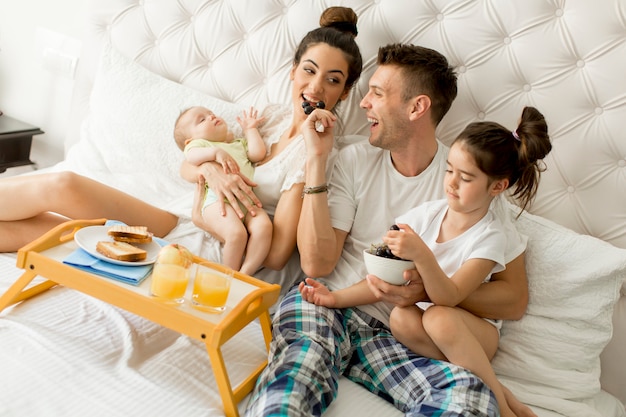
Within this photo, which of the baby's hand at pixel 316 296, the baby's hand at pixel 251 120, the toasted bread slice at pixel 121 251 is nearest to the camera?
the toasted bread slice at pixel 121 251

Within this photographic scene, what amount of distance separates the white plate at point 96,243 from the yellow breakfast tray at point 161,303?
39 millimetres

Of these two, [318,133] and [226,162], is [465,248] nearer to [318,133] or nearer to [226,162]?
[318,133]

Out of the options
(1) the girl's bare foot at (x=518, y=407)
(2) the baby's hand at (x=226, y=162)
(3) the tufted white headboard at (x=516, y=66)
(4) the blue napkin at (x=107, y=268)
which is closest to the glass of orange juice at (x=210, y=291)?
(4) the blue napkin at (x=107, y=268)

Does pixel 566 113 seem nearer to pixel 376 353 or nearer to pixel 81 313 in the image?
pixel 376 353

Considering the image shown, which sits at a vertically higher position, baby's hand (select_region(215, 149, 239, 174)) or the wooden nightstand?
baby's hand (select_region(215, 149, 239, 174))

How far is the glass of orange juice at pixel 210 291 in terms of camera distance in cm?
141

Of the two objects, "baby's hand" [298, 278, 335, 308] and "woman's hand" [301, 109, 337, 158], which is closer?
"baby's hand" [298, 278, 335, 308]

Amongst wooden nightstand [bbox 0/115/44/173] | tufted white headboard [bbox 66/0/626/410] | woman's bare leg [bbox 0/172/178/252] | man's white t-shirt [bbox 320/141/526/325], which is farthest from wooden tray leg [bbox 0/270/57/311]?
wooden nightstand [bbox 0/115/44/173]

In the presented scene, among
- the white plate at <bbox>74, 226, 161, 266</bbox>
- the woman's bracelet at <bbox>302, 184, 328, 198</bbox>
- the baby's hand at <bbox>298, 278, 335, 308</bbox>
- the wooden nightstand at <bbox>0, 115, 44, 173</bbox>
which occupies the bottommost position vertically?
the wooden nightstand at <bbox>0, 115, 44, 173</bbox>

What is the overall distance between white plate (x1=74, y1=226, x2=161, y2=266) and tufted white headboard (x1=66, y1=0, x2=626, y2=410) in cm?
88

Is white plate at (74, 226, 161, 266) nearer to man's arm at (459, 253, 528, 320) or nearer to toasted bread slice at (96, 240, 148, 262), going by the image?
toasted bread slice at (96, 240, 148, 262)

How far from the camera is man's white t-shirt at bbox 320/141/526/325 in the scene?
1878mm

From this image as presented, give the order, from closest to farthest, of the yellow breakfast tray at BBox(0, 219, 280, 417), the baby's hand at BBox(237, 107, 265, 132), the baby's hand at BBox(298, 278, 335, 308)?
the yellow breakfast tray at BBox(0, 219, 280, 417)
the baby's hand at BBox(298, 278, 335, 308)
the baby's hand at BBox(237, 107, 265, 132)

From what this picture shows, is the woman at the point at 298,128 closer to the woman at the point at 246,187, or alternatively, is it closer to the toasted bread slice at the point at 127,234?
the woman at the point at 246,187
